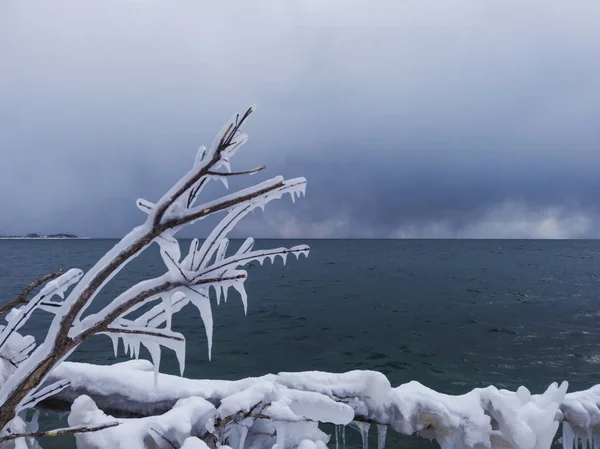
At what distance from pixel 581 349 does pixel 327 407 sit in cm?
1612

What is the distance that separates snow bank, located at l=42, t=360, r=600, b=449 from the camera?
5391mm

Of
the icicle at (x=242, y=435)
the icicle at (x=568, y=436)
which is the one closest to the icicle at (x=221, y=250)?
the icicle at (x=242, y=435)

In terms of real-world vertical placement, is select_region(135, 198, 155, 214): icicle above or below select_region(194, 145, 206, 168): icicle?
below

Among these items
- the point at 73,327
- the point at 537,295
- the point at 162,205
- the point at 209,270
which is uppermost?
the point at 537,295

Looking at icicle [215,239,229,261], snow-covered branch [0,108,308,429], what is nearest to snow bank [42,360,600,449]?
snow-covered branch [0,108,308,429]

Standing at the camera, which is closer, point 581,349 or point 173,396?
point 173,396

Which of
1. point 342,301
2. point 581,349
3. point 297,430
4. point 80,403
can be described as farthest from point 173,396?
point 342,301

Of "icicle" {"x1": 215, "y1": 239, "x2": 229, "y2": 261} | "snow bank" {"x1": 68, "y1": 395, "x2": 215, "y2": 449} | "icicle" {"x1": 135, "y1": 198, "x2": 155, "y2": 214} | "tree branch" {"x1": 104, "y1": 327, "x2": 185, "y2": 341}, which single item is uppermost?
"icicle" {"x1": 135, "y1": 198, "x2": 155, "y2": 214}

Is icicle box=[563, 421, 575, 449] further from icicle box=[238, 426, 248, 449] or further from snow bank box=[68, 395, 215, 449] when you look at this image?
snow bank box=[68, 395, 215, 449]

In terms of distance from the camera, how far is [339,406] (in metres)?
5.59

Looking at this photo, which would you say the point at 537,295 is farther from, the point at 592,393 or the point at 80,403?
the point at 80,403

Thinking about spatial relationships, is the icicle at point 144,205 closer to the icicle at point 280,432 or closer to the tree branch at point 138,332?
the tree branch at point 138,332

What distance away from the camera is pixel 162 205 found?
1.67m

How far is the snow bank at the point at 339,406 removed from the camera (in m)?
5.39
